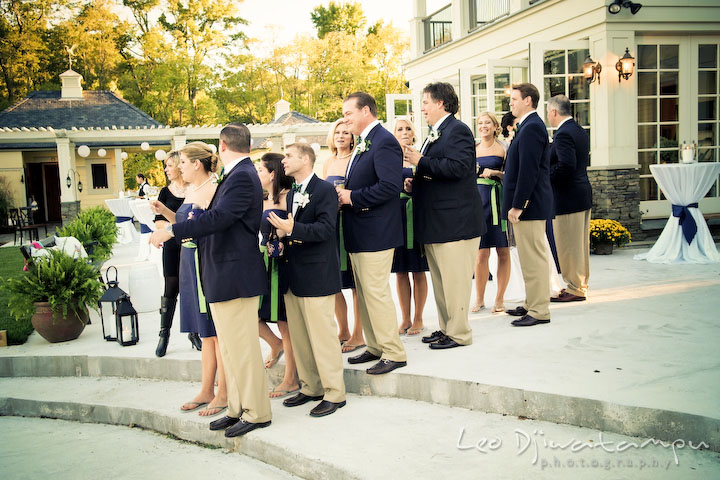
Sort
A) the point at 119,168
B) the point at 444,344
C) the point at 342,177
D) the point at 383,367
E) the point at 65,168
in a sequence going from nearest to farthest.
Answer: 1. the point at 383,367
2. the point at 444,344
3. the point at 342,177
4. the point at 65,168
5. the point at 119,168

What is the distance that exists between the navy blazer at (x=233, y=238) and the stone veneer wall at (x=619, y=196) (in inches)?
304

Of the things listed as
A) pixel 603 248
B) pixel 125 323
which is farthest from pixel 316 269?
pixel 603 248

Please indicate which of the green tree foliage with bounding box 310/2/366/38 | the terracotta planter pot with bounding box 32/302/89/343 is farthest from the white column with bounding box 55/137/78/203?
the green tree foliage with bounding box 310/2/366/38

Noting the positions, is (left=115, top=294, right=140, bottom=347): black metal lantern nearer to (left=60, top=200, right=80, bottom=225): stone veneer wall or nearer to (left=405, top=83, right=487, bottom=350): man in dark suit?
(left=405, top=83, right=487, bottom=350): man in dark suit

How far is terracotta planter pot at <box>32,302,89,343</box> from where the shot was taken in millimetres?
6301

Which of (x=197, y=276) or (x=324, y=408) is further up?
(x=197, y=276)

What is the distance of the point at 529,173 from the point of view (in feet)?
17.2

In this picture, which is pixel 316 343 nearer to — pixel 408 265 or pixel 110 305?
pixel 408 265

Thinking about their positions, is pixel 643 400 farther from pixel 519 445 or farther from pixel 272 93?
pixel 272 93

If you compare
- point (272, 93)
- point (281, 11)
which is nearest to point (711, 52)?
point (272, 93)

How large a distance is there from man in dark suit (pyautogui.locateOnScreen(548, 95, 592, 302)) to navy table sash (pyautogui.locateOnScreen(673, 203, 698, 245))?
8.56 ft

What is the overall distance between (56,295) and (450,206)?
13.9ft

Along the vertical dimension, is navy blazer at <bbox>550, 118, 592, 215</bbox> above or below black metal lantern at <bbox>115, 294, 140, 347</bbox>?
above

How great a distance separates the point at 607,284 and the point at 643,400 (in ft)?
12.1
